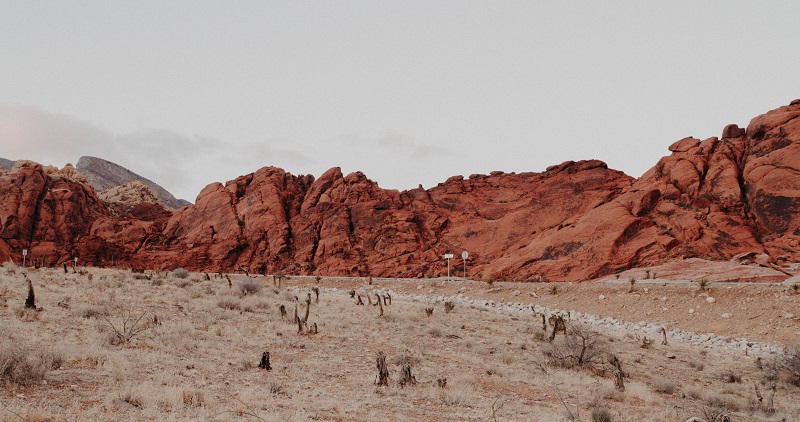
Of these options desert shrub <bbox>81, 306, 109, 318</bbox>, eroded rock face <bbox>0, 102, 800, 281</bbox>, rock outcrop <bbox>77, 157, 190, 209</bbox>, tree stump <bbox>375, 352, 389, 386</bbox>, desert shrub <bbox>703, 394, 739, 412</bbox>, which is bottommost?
desert shrub <bbox>703, 394, 739, 412</bbox>

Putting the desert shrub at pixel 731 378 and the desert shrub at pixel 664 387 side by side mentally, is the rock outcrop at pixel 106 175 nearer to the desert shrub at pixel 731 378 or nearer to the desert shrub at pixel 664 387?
the desert shrub at pixel 731 378

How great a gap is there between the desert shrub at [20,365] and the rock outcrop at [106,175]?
135 meters

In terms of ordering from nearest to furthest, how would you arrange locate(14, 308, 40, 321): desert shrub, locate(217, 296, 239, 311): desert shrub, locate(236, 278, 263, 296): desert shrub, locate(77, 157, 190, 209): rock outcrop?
locate(14, 308, 40, 321): desert shrub, locate(217, 296, 239, 311): desert shrub, locate(236, 278, 263, 296): desert shrub, locate(77, 157, 190, 209): rock outcrop

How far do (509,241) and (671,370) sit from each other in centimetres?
3975

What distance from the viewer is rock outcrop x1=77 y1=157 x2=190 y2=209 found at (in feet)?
458

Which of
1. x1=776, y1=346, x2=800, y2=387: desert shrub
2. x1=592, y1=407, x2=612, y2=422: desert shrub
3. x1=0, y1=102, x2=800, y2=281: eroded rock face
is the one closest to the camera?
x1=592, y1=407, x2=612, y2=422: desert shrub

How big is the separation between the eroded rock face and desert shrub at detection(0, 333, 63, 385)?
3972 centimetres

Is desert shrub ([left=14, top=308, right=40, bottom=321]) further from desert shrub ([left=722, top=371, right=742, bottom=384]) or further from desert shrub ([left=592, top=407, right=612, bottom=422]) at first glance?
desert shrub ([left=722, top=371, right=742, bottom=384])

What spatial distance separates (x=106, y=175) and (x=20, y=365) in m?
164

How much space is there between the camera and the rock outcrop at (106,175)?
139500 millimetres

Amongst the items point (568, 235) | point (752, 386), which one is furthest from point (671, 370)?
point (568, 235)

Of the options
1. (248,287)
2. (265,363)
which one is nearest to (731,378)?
(265,363)

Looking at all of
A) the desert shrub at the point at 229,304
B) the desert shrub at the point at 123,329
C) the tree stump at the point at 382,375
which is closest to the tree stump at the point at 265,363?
the tree stump at the point at 382,375

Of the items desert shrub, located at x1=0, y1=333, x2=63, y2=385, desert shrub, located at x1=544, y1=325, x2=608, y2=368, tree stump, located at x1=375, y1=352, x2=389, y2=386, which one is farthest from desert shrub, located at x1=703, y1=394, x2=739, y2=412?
desert shrub, located at x1=0, y1=333, x2=63, y2=385
